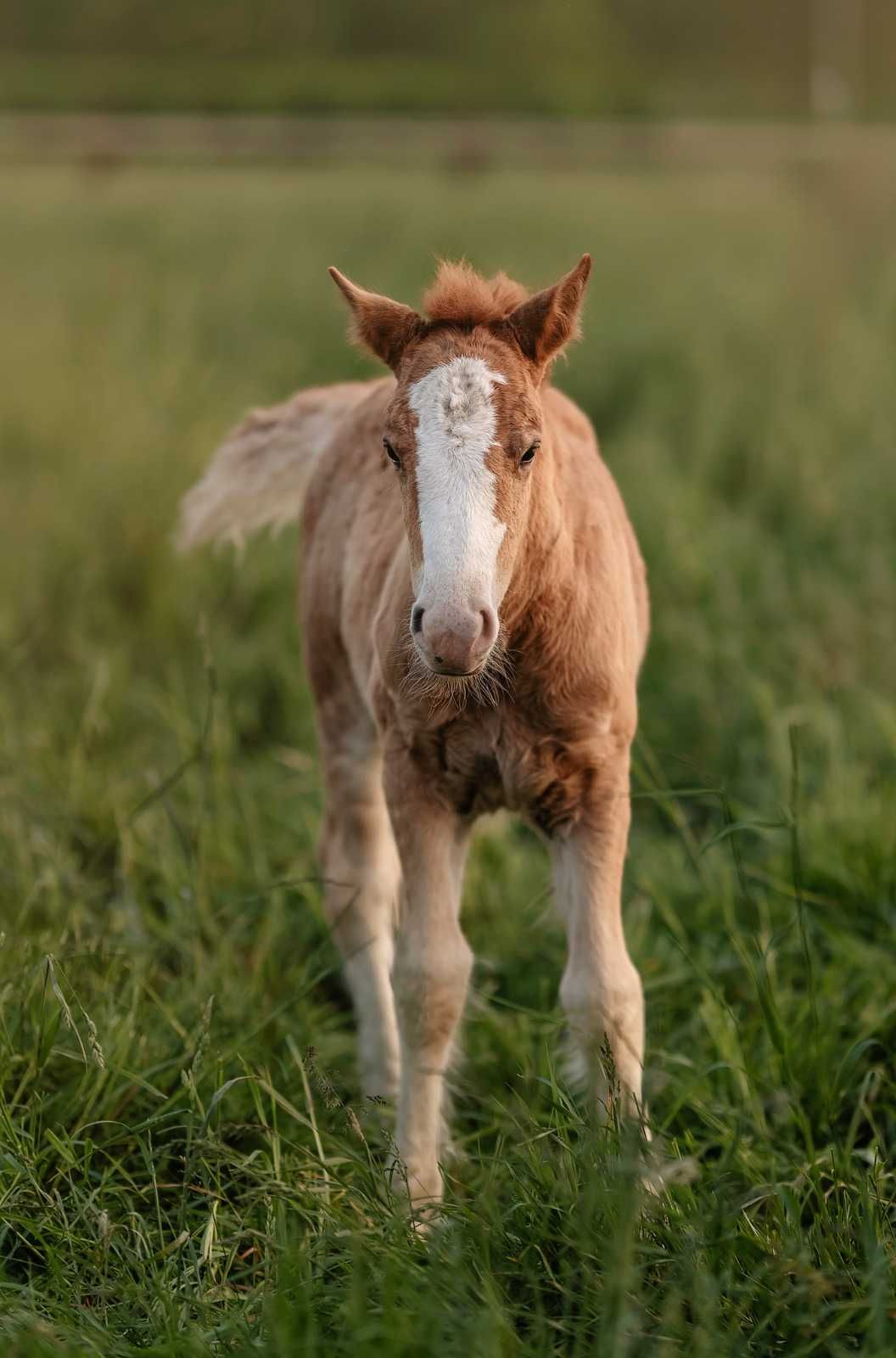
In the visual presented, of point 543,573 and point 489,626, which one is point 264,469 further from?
point 489,626

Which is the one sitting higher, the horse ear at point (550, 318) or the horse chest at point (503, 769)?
the horse ear at point (550, 318)

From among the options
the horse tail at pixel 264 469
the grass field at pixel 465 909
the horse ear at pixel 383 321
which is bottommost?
the grass field at pixel 465 909

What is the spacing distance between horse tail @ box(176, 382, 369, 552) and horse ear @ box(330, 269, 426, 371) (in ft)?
4.58

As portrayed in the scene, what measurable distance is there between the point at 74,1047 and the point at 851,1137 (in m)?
1.59

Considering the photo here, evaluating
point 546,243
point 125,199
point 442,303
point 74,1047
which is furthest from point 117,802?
point 125,199

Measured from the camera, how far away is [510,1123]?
3186mm

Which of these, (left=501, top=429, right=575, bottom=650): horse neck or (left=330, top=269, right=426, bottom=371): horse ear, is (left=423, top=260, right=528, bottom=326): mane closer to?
(left=330, top=269, right=426, bottom=371): horse ear

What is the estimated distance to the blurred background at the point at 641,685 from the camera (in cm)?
329

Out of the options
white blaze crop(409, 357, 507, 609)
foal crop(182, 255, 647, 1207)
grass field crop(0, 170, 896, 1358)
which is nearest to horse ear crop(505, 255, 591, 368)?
foal crop(182, 255, 647, 1207)

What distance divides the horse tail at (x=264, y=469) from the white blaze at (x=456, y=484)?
1.67m

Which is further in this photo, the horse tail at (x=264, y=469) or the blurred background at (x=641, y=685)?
the horse tail at (x=264, y=469)

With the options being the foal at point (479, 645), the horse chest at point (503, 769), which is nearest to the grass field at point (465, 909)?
the foal at point (479, 645)

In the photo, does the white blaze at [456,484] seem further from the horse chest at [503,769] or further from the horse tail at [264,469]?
the horse tail at [264,469]

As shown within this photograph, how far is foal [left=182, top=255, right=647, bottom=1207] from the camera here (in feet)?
8.93
